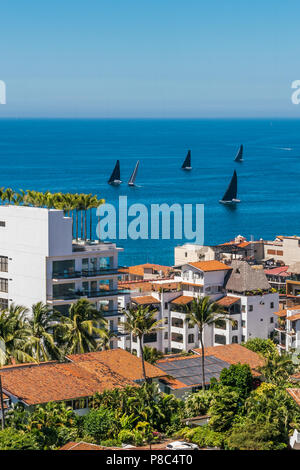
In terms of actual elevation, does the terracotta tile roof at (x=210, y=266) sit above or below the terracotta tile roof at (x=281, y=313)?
above

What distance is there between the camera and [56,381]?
44.2 metres

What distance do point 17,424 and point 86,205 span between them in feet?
86.8

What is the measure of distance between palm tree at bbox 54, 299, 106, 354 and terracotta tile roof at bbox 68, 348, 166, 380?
185 centimetres

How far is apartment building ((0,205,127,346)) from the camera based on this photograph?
194 ft

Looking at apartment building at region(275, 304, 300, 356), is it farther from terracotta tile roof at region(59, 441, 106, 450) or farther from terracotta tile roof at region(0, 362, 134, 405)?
terracotta tile roof at region(59, 441, 106, 450)

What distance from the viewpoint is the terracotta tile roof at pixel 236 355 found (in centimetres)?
5634

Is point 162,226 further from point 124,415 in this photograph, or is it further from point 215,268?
point 124,415

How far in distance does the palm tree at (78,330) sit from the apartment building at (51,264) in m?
6.73

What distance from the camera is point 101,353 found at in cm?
4981

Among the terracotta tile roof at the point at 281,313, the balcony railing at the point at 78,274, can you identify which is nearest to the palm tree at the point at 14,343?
the balcony railing at the point at 78,274

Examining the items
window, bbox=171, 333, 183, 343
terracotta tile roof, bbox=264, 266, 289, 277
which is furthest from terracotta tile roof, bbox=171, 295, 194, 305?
terracotta tile roof, bbox=264, 266, 289, 277

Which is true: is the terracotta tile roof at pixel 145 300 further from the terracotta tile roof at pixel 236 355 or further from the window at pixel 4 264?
the terracotta tile roof at pixel 236 355

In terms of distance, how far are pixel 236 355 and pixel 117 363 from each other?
11042 millimetres

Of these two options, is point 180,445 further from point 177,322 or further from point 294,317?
point 177,322
